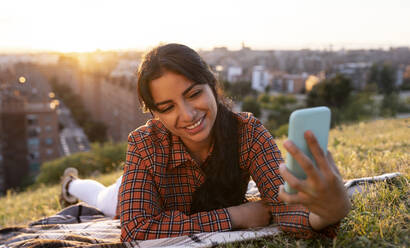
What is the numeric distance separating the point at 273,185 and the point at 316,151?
631mm

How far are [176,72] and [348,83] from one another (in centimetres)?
1999

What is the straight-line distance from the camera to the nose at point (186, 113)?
55.6 inches

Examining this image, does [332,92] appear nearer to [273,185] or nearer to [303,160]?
[273,185]

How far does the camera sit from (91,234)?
1728mm

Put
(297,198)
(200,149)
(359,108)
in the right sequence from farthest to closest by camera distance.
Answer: (359,108) < (200,149) < (297,198)

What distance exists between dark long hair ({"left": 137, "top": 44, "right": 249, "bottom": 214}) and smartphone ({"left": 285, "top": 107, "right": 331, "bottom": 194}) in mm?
637

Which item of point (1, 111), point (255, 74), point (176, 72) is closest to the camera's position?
point (176, 72)

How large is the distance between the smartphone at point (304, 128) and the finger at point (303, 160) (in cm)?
4

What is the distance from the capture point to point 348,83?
63.9 feet

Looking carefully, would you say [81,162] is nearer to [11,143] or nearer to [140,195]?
[140,195]

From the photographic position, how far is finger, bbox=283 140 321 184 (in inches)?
33.6

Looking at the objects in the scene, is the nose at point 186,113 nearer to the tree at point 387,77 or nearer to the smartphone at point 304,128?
the smartphone at point 304,128

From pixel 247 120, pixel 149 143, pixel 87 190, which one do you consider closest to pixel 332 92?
pixel 87 190

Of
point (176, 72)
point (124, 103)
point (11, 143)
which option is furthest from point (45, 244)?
point (124, 103)
